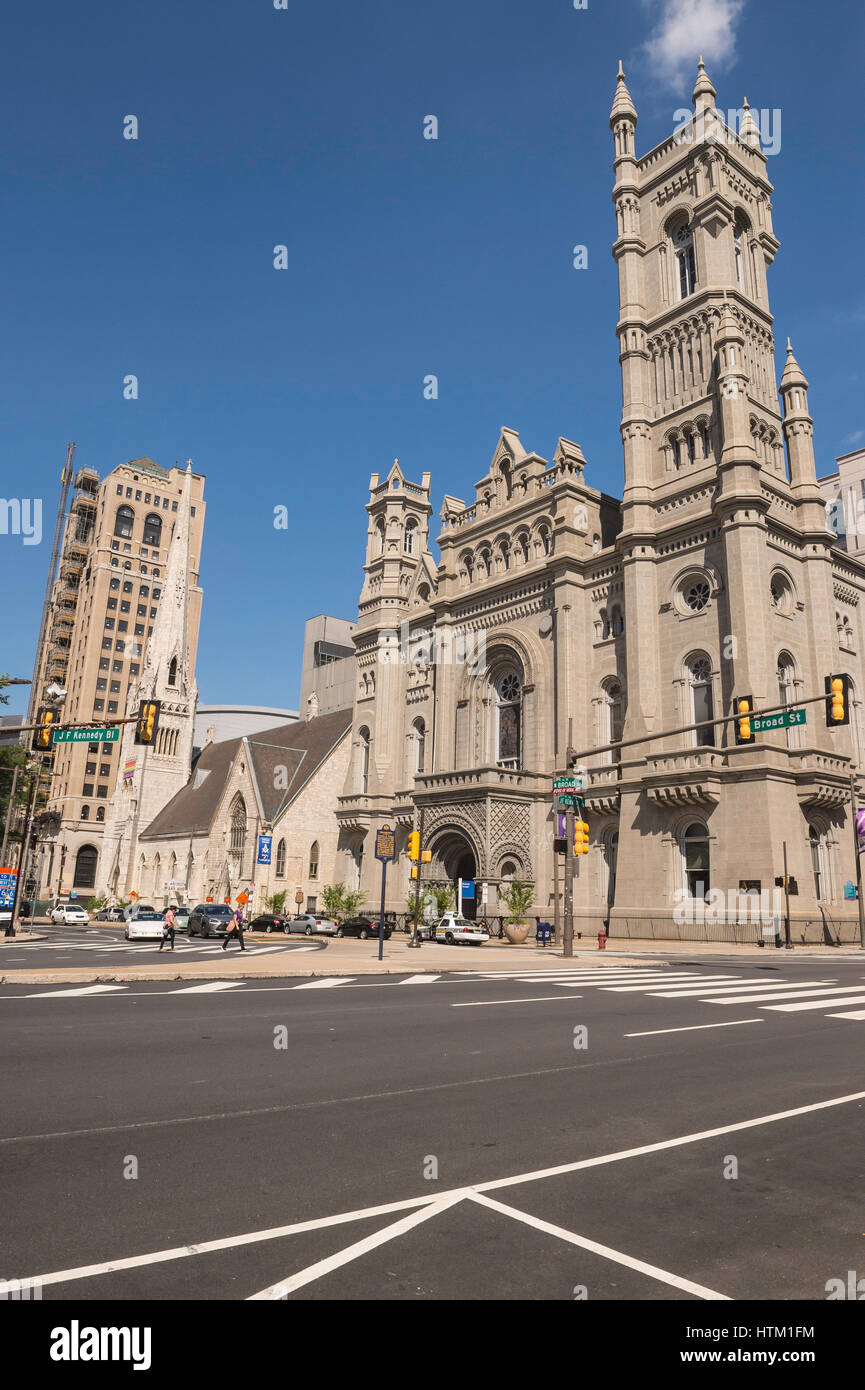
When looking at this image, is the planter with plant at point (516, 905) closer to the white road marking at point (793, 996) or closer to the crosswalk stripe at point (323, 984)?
the crosswalk stripe at point (323, 984)

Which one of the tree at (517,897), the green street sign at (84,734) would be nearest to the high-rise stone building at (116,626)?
the tree at (517,897)

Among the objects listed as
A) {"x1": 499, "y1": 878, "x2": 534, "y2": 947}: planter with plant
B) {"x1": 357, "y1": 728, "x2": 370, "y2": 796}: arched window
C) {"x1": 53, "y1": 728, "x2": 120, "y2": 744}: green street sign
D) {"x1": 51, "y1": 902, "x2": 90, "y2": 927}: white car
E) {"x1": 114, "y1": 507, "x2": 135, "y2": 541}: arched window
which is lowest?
{"x1": 51, "y1": 902, "x2": 90, "y2": 927}: white car

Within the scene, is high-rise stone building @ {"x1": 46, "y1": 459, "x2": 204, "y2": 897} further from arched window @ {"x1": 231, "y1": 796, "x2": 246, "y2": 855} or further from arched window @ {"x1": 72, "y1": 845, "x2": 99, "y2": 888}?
arched window @ {"x1": 231, "y1": 796, "x2": 246, "y2": 855}

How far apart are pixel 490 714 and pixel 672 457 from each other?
1793 cm

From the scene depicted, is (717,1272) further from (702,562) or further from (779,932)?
(702,562)

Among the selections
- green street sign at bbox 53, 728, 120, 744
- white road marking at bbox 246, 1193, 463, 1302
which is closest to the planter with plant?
green street sign at bbox 53, 728, 120, 744

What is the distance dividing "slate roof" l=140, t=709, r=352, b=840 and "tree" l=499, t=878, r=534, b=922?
23.9 meters

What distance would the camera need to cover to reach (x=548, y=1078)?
9031 millimetres

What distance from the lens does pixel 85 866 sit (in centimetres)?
10519

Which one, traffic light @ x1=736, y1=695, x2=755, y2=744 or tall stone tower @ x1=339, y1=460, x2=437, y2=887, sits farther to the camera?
tall stone tower @ x1=339, y1=460, x2=437, y2=887

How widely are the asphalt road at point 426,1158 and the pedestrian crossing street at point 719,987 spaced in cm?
288

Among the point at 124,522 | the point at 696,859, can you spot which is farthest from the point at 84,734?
the point at 124,522

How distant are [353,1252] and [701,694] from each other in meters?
40.6

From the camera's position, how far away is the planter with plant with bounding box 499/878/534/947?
135 feet
